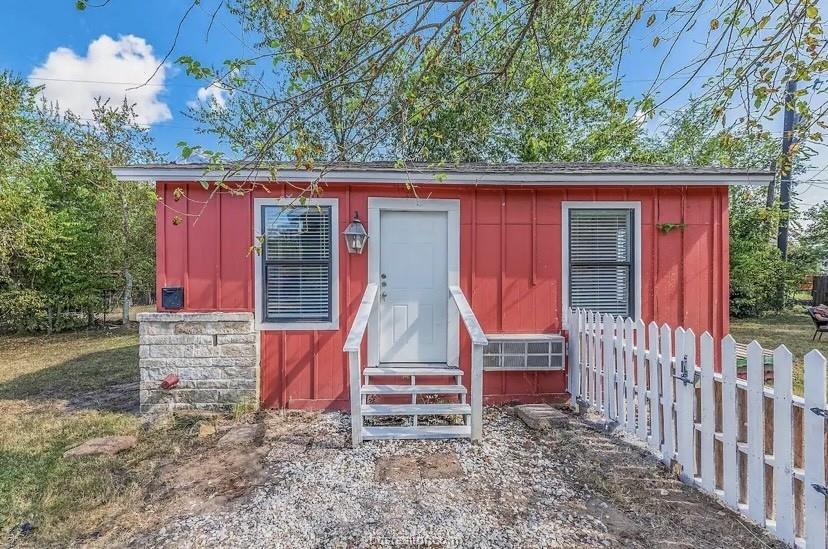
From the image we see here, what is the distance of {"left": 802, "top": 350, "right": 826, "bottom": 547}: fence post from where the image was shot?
6.17 feet

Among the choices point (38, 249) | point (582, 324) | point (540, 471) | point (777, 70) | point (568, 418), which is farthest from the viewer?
point (38, 249)

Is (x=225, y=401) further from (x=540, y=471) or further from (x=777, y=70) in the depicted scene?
(x=777, y=70)

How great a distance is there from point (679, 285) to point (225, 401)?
17.3 ft

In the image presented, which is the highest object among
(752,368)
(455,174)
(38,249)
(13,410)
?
(455,174)

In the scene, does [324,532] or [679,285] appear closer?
[324,532]

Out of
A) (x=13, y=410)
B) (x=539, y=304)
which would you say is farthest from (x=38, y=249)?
(x=539, y=304)

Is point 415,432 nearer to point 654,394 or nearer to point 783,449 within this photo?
point 654,394

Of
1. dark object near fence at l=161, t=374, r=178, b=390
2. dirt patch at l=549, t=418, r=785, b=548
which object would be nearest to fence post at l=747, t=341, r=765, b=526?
dirt patch at l=549, t=418, r=785, b=548

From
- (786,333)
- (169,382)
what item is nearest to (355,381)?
(169,382)

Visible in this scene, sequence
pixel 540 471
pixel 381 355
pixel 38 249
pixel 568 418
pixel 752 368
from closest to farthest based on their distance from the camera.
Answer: pixel 752 368
pixel 540 471
pixel 568 418
pixel 381 355
pixel 38 249

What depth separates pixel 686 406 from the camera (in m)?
2.72

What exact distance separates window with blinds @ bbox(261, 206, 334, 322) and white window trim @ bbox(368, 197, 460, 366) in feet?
1.57

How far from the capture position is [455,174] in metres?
4.18

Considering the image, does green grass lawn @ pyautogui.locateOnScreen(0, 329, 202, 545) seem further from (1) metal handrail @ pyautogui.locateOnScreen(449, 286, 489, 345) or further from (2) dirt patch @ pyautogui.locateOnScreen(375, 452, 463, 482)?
(1) metal handrail @ pyautogui.locateOnScreen(449, 286, 489, 345)
